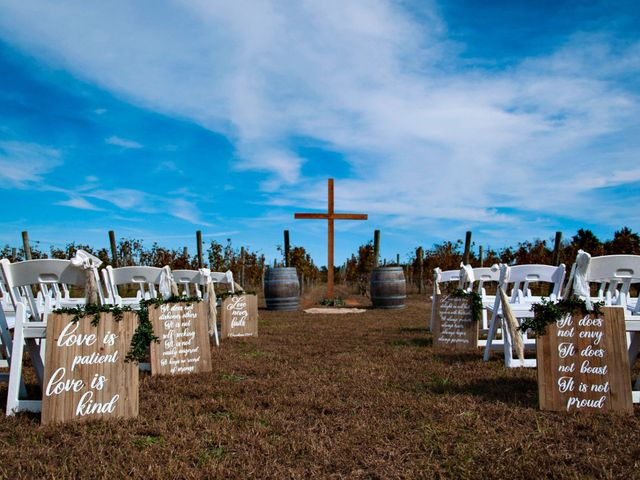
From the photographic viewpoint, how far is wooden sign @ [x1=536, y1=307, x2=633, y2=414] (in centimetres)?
298

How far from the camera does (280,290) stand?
11.1 metres

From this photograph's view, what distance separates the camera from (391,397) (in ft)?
10.7

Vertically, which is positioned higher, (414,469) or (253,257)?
(253,257)

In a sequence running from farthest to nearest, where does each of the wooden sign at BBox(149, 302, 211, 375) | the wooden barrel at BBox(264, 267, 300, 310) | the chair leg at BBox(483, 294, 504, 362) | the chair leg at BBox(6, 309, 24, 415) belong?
the wooden barrel at BBox(264, 267, 300, 310)
the chair leg at BBox(483, 294, 504, 362)
the wooden sign at BBox(149, 302, 211, 375)
the chair leg at BBox(6, 309, 24, 415)

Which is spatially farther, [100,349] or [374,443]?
[100,349]

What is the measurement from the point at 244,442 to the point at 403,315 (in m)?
7.47

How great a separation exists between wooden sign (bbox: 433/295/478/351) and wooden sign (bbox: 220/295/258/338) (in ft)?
8.30

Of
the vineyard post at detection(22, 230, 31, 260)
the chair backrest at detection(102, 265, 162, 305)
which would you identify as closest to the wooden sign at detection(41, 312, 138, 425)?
the chair backrest at detection(102, 265, 162, 305)

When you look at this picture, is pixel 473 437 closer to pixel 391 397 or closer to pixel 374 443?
pixel 374 443

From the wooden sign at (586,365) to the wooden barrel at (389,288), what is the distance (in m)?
8.05

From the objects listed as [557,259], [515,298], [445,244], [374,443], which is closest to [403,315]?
[515,298]

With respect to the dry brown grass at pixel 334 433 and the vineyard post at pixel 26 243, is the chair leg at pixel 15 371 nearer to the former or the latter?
the dry brown grass at pixel 334 433

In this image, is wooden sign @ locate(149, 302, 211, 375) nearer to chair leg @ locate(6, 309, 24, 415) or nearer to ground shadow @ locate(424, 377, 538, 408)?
chair leg @ locate(6, 309, 24, 415)

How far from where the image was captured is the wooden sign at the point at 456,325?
515 centimetres
